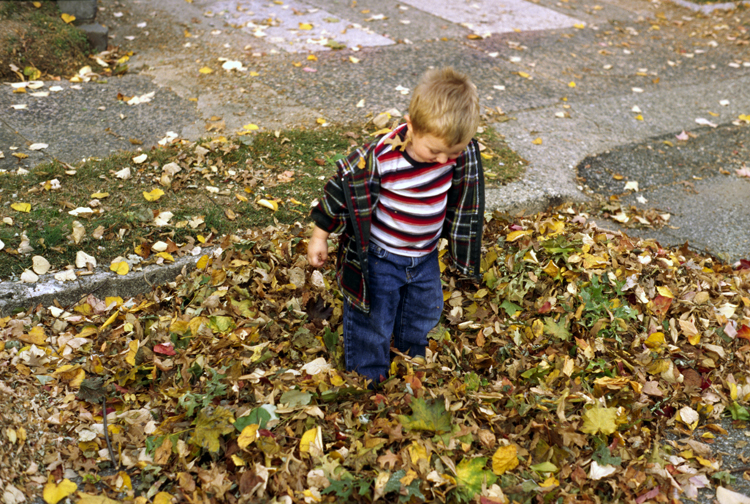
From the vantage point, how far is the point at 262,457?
2.10 m

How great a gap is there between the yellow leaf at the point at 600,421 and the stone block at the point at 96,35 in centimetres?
490

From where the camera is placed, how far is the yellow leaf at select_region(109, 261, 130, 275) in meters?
2.81

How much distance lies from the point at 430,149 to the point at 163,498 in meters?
1.50

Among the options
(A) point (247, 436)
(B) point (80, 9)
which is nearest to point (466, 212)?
(A) point (247, 436)

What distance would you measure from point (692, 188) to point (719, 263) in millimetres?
906

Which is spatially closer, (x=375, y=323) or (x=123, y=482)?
(x=123, y=482)

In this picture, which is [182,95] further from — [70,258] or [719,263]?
[719,263]

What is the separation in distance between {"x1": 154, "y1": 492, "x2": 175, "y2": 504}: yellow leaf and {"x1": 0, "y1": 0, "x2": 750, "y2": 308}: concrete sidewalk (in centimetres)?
128

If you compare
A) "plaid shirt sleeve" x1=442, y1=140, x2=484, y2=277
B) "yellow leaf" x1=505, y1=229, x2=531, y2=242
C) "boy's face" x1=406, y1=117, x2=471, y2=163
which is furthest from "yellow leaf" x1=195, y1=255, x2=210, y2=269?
"yellow leaf" x1=505, y1=229, x2=531, y2=242

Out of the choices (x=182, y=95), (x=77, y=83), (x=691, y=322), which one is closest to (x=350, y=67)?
(x=182, y=95)

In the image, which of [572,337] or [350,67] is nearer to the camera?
[572,337]

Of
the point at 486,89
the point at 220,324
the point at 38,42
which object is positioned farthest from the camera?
the point at 486,89

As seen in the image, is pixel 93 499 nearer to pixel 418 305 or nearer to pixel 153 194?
pixel 418 305

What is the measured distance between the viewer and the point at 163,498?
1961mm
